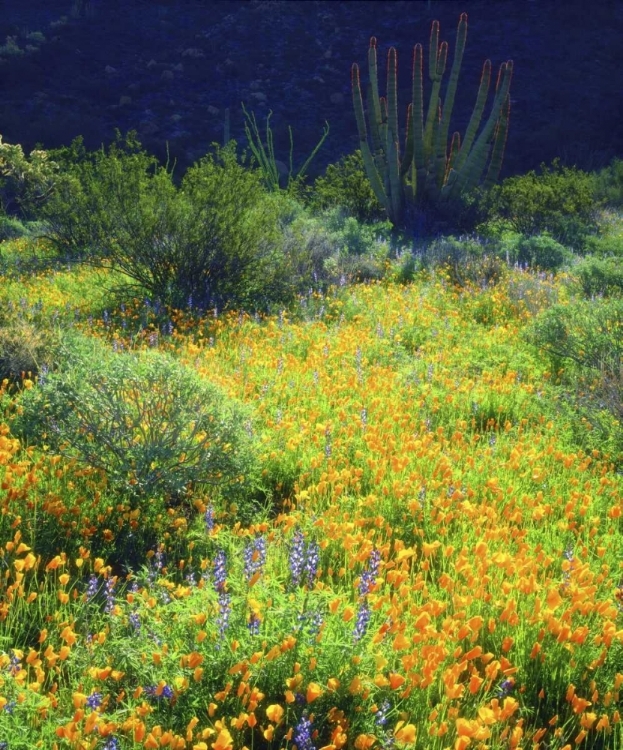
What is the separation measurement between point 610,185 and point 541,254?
9.22 metres

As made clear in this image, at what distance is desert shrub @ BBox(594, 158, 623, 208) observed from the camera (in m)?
17.8

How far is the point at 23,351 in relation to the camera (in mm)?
5184

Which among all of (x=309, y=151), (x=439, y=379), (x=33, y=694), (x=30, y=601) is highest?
(x=33, y=694)

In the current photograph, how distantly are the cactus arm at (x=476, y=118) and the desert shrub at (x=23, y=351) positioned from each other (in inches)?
436

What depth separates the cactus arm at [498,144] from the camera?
50.3 feet

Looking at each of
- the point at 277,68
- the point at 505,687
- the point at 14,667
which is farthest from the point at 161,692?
the point at 277,68

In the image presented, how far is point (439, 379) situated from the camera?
5.59 meters

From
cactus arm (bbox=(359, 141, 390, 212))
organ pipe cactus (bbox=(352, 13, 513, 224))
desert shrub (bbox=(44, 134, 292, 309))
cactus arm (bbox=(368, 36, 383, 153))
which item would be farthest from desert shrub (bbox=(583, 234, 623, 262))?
desert shrub (bbox=(44, 134, 292, 309))

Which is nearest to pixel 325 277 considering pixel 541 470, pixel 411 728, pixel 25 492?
pixel 541 470

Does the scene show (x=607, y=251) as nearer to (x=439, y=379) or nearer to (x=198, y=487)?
(x=439, y=379)

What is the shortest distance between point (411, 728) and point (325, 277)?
7849 millimetres

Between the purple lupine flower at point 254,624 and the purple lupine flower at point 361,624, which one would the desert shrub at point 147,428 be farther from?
the purple lupine flower at point 361,624

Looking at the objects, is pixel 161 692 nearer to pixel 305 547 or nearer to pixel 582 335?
pixel 305 547

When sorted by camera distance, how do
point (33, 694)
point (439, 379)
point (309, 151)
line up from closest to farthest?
point (33, 694) < point (439, 379) < point (309, 151)
